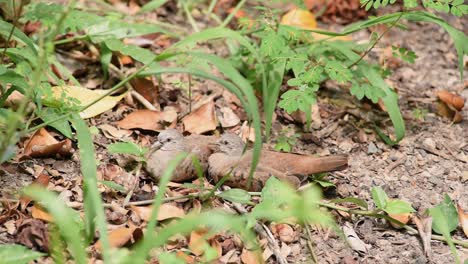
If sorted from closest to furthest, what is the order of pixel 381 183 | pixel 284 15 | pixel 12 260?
pixel 12 260 → pixel 381 183 → pixel 284 15

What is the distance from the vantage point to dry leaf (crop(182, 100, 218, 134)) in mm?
3986

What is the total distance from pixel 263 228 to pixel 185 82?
4.42 ft

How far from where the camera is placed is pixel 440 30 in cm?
532

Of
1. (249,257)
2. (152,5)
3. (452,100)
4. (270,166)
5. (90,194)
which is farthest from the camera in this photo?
(152,5)

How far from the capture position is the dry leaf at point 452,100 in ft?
14.4

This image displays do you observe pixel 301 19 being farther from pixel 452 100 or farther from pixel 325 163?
pixel 325 163

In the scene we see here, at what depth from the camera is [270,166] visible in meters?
3.58

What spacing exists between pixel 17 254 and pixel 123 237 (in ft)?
1.53

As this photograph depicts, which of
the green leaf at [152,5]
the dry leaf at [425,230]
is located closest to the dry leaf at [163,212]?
the dry leaf at [425,230]

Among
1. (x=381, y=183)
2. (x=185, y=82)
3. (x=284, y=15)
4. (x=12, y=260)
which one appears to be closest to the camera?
(x=12, y=260)

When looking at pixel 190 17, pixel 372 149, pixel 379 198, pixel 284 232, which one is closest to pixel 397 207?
pixel 379 198

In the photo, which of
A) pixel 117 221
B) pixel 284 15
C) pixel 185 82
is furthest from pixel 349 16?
pixel 117 221

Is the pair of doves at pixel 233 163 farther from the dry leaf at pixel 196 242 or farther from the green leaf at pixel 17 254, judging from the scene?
the green leaf at pixel 17 254

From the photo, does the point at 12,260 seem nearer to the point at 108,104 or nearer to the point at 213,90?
the point at 108,104
